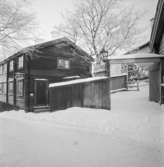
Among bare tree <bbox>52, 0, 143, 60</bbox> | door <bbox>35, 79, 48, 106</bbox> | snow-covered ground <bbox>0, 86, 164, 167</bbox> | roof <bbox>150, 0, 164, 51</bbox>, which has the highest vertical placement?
bare tree <bbox>52, 0, 143, 60</bbox>

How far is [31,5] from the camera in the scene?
10297mm

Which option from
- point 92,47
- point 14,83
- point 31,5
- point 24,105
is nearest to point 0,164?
point 24,105

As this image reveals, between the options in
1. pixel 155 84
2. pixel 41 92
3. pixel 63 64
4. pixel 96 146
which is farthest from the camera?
pixel 63 64

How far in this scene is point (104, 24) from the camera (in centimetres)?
1925

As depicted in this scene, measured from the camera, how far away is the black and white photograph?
144 inches

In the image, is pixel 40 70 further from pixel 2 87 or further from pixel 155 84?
pixel 155 84

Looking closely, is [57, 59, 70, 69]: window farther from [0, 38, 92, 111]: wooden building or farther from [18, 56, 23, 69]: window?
[18, 56, 23, 69]: window

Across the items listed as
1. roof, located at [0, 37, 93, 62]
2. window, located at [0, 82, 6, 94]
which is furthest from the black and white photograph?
window, located at [0, 82, 6, 94]

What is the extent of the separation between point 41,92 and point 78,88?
4.27 metres

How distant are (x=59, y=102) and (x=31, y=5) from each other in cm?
691

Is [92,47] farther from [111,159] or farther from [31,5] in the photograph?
[111,159]

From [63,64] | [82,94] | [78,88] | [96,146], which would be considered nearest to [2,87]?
[63,64]

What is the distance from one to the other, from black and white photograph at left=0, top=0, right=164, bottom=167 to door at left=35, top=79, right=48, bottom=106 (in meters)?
0.08

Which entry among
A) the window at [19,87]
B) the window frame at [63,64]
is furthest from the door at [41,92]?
the window frame at [63,64]
